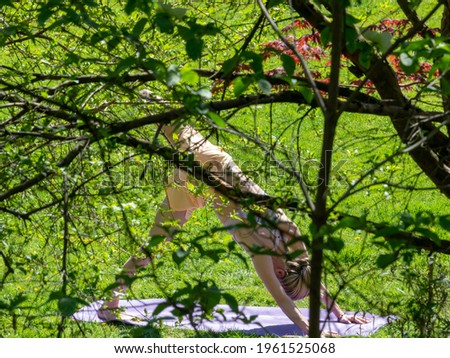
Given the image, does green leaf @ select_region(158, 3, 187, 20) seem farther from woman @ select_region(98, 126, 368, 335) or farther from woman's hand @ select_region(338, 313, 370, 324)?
woman's hand @ select_region(338, 313, 370, 324)

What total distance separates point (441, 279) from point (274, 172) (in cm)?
98

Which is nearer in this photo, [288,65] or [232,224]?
[288,65]

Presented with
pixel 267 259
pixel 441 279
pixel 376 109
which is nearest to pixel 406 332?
pixel 441 279

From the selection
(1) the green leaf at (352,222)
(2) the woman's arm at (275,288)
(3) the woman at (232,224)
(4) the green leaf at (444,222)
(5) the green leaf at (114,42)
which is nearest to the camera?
(1) the green leaf at (352,222)

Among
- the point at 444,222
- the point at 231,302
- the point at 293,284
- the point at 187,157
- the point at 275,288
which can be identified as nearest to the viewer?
the point at 231,302

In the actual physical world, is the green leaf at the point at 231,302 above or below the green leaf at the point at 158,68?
below

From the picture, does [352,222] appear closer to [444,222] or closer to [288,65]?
[444,222]

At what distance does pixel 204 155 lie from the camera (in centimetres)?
520

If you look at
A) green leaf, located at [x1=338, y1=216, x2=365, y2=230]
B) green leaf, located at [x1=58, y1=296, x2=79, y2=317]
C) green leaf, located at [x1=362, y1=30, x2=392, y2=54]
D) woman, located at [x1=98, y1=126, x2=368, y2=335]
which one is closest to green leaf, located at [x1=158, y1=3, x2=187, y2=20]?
green leaf, located at [x1=362, y1=30, x2=392, y2=54]

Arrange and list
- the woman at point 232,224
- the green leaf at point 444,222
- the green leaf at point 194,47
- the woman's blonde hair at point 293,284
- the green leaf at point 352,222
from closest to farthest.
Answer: the green leaf at point 352,222 < the green leaf at point 444,222 < the green leaf at point 194,47 < the woman at point 232,224 < the woman's blonde hair at point 293,284

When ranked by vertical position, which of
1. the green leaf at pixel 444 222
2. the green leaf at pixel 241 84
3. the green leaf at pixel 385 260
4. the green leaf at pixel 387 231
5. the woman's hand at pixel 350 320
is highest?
the green leaf at pixel 241 84

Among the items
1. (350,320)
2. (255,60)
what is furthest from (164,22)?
(350,320)

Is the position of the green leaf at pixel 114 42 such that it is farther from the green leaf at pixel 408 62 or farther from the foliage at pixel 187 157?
the green leaf at pixel 408 62

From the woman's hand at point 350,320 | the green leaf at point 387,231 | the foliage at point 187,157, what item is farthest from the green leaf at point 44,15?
the woman's hand at point 350,320
